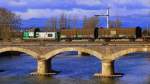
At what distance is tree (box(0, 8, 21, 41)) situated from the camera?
395 feet

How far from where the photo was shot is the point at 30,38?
76.9 metres

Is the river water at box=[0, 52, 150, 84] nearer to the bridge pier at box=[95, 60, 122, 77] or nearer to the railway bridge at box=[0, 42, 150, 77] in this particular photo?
the bridge pier at box=[95, 60, 122, 77]

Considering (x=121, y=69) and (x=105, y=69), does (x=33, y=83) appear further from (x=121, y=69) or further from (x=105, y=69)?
(x=121, y=69)

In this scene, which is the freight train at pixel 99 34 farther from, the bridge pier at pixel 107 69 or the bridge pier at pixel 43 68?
the bridge pier at pixel 43 68

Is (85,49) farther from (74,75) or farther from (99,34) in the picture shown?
(99,34)

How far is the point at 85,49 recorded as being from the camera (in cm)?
6456

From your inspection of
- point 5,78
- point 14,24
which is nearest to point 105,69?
point 5,78

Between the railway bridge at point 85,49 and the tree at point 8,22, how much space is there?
167 feet

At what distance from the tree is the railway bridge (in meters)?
50.9

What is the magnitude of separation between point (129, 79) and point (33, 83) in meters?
11.4

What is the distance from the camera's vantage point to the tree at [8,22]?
121m

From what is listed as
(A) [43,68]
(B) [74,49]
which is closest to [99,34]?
(B) [74,49]

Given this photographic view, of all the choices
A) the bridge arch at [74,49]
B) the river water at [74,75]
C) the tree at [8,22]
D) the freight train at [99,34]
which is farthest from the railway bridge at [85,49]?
the tree at [8,22]

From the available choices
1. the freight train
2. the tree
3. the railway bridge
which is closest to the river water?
the railway bridge
